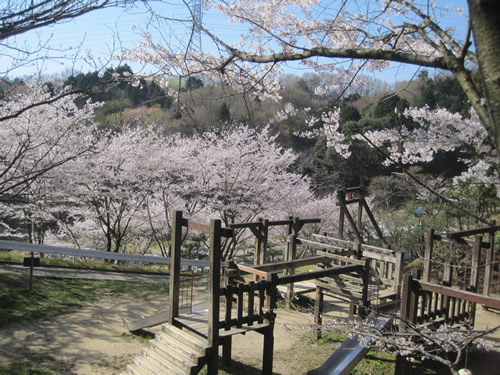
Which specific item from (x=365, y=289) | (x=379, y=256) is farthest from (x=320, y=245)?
(x=365, y=289)

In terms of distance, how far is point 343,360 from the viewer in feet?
19.0

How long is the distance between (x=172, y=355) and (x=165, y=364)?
0.47ft

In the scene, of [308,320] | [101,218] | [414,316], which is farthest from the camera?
[101,218]

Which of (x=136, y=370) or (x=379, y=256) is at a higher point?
(x=379, y=256)

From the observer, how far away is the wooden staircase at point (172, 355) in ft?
17.1

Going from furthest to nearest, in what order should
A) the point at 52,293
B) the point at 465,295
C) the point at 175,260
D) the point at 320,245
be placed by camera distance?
1. the point at 52,293
2. the point at 320,245
3. the point at 175,260
4. the point at 465,295

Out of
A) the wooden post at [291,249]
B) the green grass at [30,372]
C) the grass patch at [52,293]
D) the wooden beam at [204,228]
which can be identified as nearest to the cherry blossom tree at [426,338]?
the wooden beam at [204,228]

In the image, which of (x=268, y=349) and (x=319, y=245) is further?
(x=319, y=245)

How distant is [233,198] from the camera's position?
50.4 ft

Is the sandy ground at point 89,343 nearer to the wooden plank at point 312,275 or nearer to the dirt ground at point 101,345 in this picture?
the dirt ground at point 101,345

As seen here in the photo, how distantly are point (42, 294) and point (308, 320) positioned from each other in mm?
Answer: 5902

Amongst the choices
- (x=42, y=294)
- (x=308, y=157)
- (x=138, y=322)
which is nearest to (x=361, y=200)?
(x=138, y=322)

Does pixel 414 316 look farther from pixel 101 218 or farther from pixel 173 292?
pixel 101 218

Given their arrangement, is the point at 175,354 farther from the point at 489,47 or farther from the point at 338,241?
the point at 489,47
